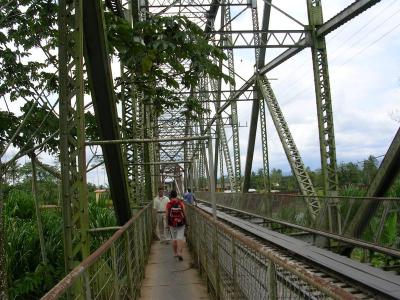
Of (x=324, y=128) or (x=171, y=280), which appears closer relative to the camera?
(x=171, y=280)

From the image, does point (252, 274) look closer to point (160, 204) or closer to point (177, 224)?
point (177, 224)

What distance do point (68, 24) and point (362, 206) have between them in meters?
6.34

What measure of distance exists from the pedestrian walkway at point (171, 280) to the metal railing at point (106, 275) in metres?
0.41

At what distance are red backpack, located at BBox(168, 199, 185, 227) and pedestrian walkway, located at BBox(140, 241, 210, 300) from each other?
0.81 m

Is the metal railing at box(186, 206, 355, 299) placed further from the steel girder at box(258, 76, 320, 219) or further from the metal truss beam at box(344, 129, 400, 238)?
the steel girder at box(258, 76, 320, 219)

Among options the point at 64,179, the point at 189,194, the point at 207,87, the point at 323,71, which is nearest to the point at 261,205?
the point at 189,194

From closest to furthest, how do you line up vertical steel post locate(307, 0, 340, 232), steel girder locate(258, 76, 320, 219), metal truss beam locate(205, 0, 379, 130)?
metal truss beam locate(205, 0, 379, 130) → vertical steel post locate(307, 0, 340, 232) → steel girder locate(258, 76, 320, 219)

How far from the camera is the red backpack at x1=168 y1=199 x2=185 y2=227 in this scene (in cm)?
1122

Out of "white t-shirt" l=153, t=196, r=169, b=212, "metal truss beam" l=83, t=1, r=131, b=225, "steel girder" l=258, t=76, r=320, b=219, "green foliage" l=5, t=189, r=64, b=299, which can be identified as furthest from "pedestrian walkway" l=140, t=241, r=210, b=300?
"steel girder" l=258, t=76, r=320, b=219

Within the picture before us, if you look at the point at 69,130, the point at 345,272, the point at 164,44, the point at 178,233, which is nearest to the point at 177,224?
the point at 178,233

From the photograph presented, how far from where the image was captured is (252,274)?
398 cm

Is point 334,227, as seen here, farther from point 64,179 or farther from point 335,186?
point 64,179

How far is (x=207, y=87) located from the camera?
37969mm

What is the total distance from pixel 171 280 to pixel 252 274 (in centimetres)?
505
